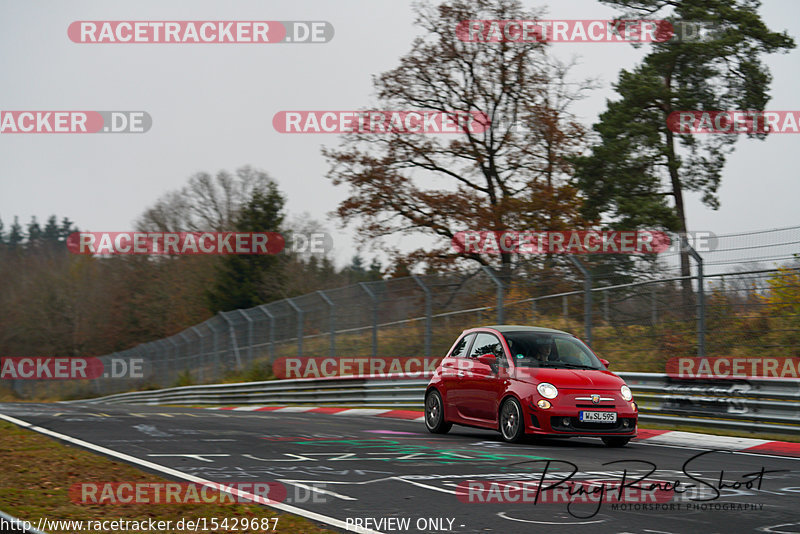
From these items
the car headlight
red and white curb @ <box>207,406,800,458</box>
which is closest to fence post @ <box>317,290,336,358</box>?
red and white curb @ <box>207,406,800,458</box>

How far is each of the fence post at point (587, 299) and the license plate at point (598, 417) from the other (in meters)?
4.51

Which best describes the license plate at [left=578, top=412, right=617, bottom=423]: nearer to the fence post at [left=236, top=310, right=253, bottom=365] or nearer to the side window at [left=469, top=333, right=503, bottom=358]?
the side window at [left=469, top=333, right=503, bottom=358]

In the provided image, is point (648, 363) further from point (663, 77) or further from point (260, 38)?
point (663, 77)

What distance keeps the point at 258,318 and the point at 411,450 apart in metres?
19.1

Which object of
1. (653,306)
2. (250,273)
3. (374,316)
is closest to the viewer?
(653,306)

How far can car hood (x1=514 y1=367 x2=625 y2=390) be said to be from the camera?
11609 mm

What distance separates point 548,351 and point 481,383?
1001 millimetres

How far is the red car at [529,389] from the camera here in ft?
37.6

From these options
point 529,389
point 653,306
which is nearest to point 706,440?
point 529,389

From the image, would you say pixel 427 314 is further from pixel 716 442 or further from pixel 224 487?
pixel 224 487

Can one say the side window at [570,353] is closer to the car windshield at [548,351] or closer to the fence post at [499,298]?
the car windshield at [548,351]

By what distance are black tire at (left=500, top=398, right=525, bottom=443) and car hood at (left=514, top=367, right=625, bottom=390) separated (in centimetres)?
36

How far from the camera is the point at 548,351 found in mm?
12547

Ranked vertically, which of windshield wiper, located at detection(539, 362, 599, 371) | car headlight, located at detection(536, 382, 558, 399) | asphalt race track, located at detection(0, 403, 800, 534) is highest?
windshield wiper, located at detection(539, 362, 599, 371)
